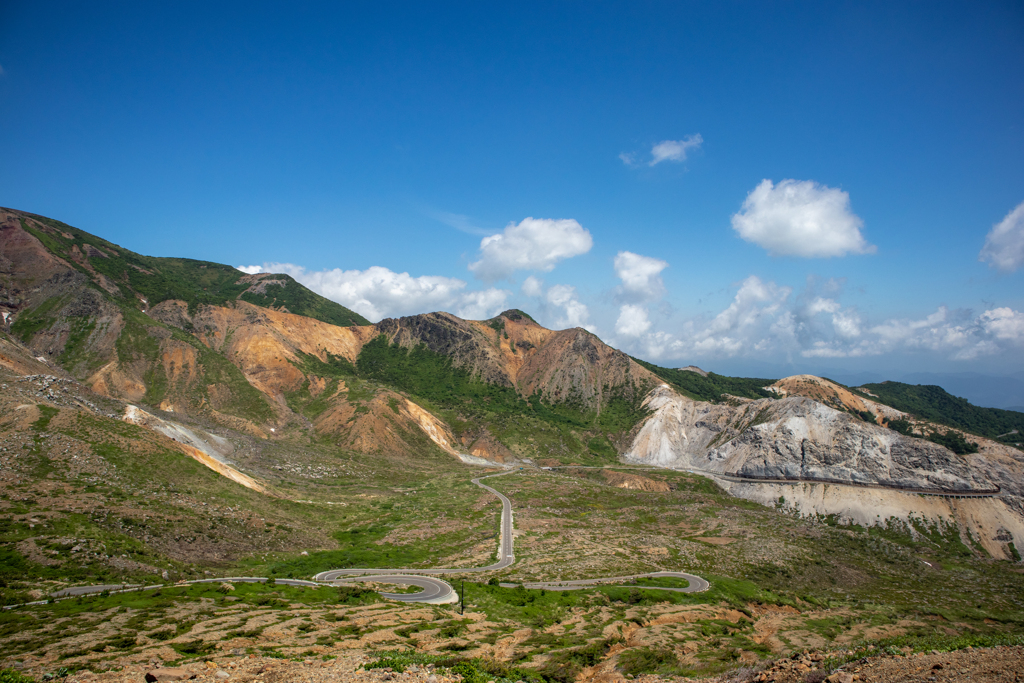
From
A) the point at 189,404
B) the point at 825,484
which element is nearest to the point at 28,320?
the point at 189,404

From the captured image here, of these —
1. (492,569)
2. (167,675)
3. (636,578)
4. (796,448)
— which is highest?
(796,448)

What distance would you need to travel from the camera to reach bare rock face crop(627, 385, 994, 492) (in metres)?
106

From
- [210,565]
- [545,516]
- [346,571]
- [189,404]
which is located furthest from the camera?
[189,404]

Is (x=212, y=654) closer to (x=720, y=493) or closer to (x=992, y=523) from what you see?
(x=720, y=493)

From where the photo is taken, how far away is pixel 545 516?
260ft

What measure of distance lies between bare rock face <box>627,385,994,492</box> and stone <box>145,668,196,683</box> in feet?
437

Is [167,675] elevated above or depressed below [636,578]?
above

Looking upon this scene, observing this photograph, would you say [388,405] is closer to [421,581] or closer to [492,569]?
[492,569]

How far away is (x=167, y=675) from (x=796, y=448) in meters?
138

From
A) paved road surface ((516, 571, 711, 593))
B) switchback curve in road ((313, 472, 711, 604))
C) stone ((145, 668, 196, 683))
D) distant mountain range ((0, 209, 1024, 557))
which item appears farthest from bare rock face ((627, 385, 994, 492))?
stone ((145, 668, 196, 683))

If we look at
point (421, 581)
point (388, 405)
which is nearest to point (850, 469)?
point (421, 581)

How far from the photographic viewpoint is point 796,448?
120625 millimetres

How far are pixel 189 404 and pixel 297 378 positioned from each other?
1359 inches

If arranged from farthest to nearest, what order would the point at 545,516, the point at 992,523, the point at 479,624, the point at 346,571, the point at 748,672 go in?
the point at 992,523 < the point at 545,516 < the point at 346,571 < the point at 479,624 < the point at 748,672
